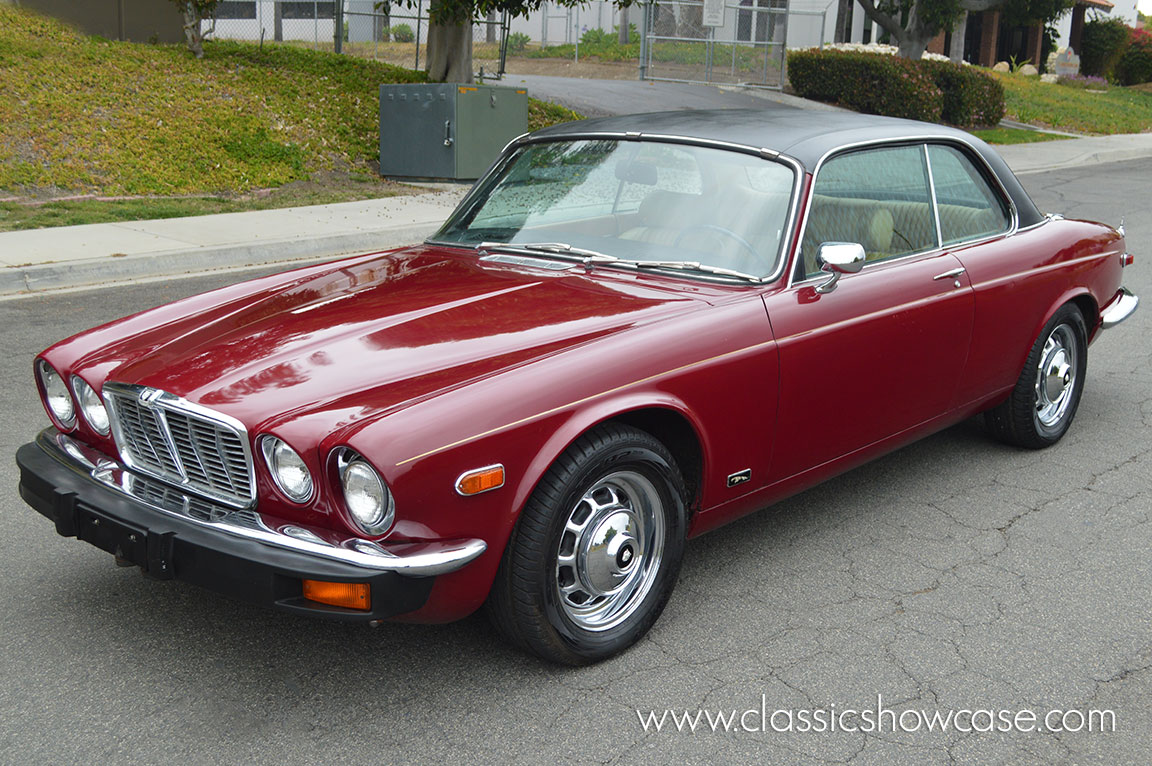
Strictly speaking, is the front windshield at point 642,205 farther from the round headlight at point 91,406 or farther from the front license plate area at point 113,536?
the front license plate area at point 113,536

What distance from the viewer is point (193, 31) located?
17.0 meters

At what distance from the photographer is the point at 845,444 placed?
162 inches

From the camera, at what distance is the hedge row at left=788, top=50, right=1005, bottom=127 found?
23375 mm

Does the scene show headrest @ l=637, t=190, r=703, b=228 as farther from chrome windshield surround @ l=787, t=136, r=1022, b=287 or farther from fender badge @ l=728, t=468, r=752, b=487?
fender badge @ l=728, t=468, r=752, b=487

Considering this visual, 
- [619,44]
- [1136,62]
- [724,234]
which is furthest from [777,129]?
[1136,62]

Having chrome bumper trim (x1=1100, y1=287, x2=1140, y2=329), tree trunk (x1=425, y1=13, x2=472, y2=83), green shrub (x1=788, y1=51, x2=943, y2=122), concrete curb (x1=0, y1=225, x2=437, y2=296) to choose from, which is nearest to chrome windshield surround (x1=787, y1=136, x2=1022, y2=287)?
chrome bumper trim (x1=1100, y1=287, x2=1140, y2=329)

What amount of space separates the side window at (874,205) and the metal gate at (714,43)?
73.7ft

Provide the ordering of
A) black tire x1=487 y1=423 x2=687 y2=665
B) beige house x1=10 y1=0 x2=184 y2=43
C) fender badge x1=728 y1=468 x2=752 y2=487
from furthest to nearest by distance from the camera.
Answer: beige house x1=10 y1=0 x2=184 y2=43 → fender badge x1=728 y1=468 x2=752 y2=487 → black tire x1=487 y1=423 x2=687 y2=665

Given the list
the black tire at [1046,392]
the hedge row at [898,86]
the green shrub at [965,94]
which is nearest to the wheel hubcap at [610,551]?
the black tire at [1046,392]

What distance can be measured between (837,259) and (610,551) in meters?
1.27

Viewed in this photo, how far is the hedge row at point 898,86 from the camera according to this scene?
23375 millimetres

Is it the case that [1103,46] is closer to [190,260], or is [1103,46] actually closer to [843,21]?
[843,21]

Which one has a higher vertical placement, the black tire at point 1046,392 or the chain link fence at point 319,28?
the chain link fence at point 319,28

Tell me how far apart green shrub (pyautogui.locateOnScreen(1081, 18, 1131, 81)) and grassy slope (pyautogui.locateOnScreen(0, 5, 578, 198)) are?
33.3m
